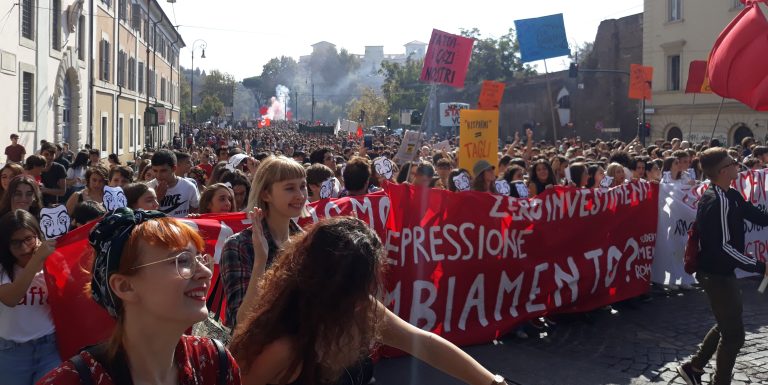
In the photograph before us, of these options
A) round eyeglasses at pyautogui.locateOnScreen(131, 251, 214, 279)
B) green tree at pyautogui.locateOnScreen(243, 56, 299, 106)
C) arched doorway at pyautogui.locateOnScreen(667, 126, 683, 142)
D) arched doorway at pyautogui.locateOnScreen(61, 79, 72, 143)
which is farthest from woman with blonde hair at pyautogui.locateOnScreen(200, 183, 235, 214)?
green tree at pyautogui.locateOnScreen(243, 56, 299, 106)

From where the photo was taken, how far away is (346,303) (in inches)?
88.4

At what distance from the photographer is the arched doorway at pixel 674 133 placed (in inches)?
1594

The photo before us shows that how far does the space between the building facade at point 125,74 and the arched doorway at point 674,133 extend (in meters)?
27.1

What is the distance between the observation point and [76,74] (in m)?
26.4

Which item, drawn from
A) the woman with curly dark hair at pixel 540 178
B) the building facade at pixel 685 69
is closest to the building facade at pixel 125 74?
the woman with curly dark hair at pixel 540 178

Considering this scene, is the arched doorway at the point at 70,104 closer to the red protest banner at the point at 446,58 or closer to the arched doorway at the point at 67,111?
the arched doorway at the point at 67,111

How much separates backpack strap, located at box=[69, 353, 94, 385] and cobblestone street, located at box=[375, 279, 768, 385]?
3.96 meters

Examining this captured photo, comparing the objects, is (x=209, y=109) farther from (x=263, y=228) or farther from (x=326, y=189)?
(x=263, y=228)

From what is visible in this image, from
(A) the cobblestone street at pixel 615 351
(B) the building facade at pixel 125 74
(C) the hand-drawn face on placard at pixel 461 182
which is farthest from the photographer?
(B) the building facade at pixel 125 74

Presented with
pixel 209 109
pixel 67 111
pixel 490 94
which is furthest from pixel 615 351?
pixel 209 109

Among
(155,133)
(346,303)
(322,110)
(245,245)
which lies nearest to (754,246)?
(245,245)

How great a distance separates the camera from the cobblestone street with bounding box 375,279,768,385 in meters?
5.77

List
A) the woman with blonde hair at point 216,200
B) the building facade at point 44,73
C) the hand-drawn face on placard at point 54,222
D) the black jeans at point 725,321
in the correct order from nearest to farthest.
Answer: the hand-drawn face on placard at point 54,222
the black jeans at point 725,321
the woman with blonde hair at point 216,200
the building facade at point 44,73

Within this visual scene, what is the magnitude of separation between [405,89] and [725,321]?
7729 cm
